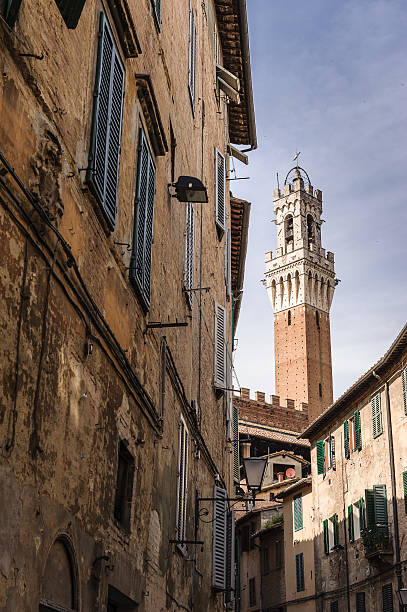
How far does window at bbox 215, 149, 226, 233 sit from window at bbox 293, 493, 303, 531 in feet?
56.7

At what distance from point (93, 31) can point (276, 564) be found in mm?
31289

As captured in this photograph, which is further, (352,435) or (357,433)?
(352,435)

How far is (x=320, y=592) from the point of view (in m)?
27.9

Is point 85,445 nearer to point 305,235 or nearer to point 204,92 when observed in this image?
point 204,92

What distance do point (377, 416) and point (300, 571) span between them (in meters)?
9.58

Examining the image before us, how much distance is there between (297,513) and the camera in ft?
103

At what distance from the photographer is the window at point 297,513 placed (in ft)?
102

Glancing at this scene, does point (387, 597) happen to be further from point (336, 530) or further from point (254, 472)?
point (254, 472)

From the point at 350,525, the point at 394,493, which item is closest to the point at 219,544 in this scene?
the point at 394,493

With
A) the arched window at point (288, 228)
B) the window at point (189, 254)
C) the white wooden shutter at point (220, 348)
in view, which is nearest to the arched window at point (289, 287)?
the arched window at point (288, 228)

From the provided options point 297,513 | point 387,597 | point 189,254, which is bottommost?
point 387,597

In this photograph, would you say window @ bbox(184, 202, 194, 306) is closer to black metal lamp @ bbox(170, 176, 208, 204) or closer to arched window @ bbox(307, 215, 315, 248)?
black metal lamp @ bbox(170, 176, 208, 204)

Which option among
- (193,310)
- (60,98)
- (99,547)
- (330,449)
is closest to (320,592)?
(330,449)

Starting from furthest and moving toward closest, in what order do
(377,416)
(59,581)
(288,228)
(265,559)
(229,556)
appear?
(288,228)
(265,559)
(377,416)
(229,556)
(59,581)
